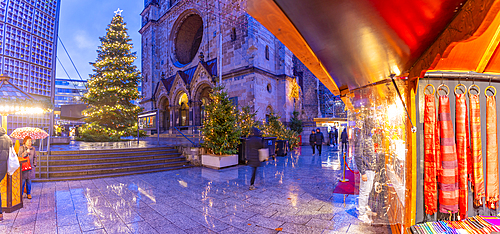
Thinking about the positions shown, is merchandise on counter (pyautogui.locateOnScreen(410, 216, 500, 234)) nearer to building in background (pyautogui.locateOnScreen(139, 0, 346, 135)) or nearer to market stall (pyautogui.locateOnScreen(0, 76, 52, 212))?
market stall (pyautogui.locateOnScreen(0, 76, 52, 212))

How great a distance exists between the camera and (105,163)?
829 cm

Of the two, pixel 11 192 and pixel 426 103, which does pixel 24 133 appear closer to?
pixel 11 192

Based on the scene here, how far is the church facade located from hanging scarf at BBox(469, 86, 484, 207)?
39.9 ft

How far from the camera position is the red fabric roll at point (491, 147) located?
2.54 m

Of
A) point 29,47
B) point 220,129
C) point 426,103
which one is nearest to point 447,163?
point 426,103

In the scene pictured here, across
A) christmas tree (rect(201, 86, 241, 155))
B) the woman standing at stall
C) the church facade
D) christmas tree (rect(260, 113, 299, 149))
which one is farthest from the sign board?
the woman standing at stall

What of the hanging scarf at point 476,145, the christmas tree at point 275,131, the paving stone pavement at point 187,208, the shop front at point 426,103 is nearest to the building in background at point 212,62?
the christmas tree at point 275,131

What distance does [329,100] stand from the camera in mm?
33000

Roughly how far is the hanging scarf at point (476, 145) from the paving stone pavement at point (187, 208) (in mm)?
1439

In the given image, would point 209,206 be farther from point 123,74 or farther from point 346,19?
point 123,74

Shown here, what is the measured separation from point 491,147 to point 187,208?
497cm

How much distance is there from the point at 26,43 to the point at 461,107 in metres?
15.3

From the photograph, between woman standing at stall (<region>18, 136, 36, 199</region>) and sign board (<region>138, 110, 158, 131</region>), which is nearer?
woman standing at stall (<region>18, 136, 36, 199</region>)

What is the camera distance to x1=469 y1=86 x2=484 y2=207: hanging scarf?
8.22ft
